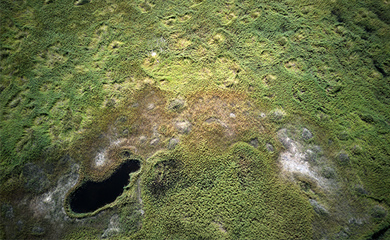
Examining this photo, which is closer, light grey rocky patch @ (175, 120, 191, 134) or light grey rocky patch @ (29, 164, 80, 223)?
light grey rocky patch @ (29, 164, 80, 223)

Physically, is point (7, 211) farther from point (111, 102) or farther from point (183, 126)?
point (183, 126)

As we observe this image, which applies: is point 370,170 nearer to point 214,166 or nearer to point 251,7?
point 214,166

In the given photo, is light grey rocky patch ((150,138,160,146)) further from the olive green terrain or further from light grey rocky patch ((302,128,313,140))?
light grey rocky patch ((302,128,313,140))

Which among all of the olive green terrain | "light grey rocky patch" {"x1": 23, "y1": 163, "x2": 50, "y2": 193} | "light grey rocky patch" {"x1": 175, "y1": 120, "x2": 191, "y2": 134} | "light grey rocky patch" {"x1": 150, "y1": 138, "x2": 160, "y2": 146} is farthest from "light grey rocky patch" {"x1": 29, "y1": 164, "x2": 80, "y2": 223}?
"light grey rocky patch" {"x1": 175, "y1": 120, "x2": 191, "y2": 134}

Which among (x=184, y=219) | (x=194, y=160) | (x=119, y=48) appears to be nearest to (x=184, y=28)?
(x=119, y=48)

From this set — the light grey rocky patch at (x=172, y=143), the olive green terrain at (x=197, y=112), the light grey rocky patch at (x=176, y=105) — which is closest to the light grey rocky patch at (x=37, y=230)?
the olive green terrain at (x=197, y=112)
